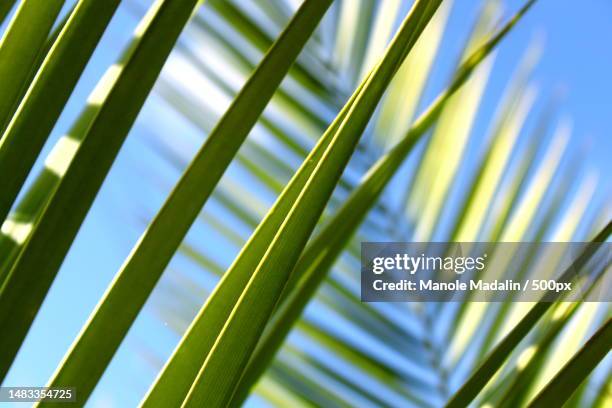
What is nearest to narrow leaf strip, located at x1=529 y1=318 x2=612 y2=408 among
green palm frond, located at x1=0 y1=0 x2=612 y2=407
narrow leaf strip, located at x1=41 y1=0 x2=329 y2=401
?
green palm frond, located at x1=0 y1=0 x2=612 y2=407

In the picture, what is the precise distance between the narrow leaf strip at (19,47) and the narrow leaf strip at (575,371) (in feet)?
0.60

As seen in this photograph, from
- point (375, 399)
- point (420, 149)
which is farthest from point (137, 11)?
point (375, 399)

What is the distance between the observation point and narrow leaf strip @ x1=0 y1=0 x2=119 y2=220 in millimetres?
205

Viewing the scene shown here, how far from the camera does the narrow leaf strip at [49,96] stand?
0.20 metres

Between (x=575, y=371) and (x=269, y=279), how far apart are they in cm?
9

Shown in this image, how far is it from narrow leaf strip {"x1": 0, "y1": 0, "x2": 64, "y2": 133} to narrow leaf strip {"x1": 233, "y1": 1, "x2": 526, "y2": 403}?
14cm

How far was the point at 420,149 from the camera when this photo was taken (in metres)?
0.74

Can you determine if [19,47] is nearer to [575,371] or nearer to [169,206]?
[169,206]

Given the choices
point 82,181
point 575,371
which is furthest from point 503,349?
point 82,181

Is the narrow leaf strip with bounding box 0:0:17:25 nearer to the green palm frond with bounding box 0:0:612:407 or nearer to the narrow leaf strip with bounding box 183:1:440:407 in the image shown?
the green palm frond with bounding box 0:0:612:407

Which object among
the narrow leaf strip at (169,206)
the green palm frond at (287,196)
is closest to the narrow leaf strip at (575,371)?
the green palm frond at (287,196)

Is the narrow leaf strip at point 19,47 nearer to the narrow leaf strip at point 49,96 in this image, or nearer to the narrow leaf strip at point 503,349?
the narrow leaf strip at point 49,96

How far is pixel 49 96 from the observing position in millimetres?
A: 207

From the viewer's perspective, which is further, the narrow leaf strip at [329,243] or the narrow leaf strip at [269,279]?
the narrow leaf strip at [329,243]
